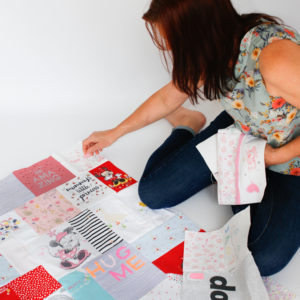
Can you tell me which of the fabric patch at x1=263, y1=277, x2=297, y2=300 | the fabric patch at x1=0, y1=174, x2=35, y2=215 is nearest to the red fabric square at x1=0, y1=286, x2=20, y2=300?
the fabric patch at x1=0, y1=174, x2=35, y2=215

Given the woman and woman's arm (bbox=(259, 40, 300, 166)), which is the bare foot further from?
woman's arm (bbox=(259, 40, 300, 166))

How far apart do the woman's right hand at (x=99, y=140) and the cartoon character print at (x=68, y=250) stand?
11.6 inches

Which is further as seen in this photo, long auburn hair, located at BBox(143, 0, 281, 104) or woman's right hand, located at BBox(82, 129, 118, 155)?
woman's right hand, located at BBox(82, 129, 118, 155)

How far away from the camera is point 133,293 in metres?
1.17

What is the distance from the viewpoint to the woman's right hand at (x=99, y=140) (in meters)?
1.50

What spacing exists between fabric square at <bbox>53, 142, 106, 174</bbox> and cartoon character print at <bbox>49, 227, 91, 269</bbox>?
1.02ft

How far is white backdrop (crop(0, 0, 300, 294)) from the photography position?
1.74 m

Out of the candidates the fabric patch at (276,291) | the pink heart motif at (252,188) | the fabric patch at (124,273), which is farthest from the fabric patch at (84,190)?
the fabric patch at (276,291)

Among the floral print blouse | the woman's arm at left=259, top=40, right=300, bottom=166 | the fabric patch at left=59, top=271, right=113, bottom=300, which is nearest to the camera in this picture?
the woman's arm at left=259, top=40, right=300, bottom=166

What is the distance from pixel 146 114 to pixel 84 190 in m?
0.34

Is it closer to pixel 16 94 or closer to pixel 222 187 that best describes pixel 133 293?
pixel 222 187

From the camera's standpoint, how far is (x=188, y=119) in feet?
5.35

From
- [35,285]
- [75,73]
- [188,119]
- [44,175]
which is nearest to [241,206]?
[188,119]

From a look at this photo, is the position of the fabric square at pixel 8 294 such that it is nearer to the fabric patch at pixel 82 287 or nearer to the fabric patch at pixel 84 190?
the fabric patch at pixel 82 287
